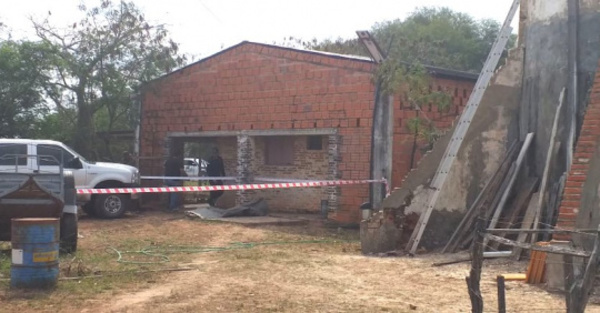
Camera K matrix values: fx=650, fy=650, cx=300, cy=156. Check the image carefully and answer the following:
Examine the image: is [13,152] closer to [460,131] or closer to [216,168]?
[216,168]

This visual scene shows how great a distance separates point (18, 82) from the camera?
19.8 metres

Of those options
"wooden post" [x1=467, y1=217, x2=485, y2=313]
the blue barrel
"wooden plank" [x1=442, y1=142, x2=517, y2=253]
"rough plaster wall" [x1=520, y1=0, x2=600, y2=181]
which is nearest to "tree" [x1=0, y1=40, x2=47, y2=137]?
the blue barrel

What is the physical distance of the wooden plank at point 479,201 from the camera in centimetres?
1023

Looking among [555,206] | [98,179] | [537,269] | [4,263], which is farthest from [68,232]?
[555,206]

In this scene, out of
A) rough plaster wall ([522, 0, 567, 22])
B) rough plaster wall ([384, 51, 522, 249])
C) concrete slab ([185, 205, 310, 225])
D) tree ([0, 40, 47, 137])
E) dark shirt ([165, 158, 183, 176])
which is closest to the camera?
rough plaster wall ([522, 0, 567, 22])

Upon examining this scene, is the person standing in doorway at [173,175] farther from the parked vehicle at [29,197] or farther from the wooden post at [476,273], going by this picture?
the wooden post at [476,273]

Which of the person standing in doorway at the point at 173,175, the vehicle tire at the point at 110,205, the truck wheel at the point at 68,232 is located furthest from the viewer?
the person standing in doorway at the point at 173,175

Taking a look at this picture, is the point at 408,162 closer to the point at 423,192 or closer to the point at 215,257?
the point at 423,192

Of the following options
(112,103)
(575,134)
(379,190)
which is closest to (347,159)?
(379,190)

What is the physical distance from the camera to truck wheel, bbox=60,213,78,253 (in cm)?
1019

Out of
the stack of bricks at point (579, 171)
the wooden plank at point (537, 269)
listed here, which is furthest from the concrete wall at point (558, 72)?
the wooden plank at point (537, 269)

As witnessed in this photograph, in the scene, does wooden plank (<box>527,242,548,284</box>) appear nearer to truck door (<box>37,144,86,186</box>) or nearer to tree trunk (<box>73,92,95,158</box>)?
truck door (<box>37,144,86,186</box>)

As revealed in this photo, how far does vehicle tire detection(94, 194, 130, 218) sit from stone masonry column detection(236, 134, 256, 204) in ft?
10.6

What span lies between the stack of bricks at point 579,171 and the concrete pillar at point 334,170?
8.46 meters
